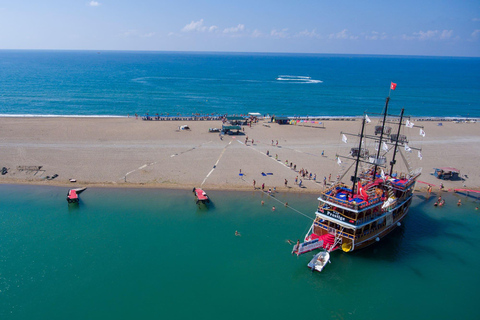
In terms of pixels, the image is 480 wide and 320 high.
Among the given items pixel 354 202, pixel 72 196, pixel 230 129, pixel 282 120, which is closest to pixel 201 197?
pixel 72 196

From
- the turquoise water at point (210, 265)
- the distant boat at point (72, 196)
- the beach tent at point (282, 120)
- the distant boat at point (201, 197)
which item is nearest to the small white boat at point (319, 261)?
the turquoise water at point (210, 265)

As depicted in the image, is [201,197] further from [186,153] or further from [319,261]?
[319,261]

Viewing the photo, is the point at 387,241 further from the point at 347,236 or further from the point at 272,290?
the point at 272,290

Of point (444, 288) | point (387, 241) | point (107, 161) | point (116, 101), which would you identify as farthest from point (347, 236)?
point (116, 101)

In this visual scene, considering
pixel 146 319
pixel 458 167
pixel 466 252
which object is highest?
pixel 458 167

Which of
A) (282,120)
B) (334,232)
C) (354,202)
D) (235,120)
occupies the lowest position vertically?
(334,232)

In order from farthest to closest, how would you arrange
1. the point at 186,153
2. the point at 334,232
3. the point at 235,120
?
the point at 235,120 → the point at 186,153 → the point at 334,232

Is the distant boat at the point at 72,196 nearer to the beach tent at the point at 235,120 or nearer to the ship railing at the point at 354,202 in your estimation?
the ship railing at the point at 354,202
